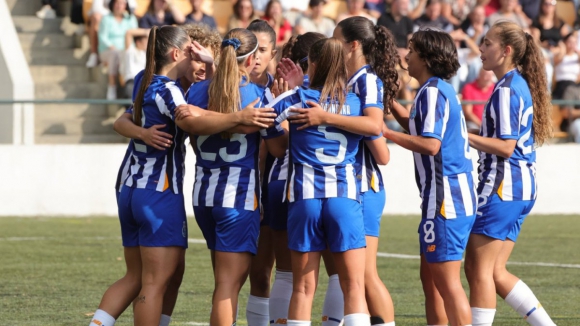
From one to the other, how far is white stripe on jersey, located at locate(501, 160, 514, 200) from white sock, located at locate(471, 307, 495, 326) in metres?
0.68

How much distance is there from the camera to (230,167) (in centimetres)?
566

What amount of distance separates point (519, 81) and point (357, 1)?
11.4 metres

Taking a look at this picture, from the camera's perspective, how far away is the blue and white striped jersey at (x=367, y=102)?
18.5 feet

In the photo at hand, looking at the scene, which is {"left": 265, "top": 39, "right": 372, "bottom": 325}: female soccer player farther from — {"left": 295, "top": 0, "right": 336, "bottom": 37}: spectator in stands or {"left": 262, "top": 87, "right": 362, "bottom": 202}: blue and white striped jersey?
{"left": 295, "top": 0, "right": 336, "bottom": 37}: spectator in stands

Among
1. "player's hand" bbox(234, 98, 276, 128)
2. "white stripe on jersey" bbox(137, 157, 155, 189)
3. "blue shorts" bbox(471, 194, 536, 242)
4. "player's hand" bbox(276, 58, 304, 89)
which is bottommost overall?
"blue shorts" bbox(471, 194, 536, 242)

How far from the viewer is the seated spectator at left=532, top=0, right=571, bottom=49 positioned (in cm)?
1841

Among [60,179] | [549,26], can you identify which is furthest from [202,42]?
[549,26]

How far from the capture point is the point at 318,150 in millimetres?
5535

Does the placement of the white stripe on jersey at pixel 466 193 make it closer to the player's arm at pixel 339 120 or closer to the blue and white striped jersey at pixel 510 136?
the blue and white striped jersey at pixel 510 136

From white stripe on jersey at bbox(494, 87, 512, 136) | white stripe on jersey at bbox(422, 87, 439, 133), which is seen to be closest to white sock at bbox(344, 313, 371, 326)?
white stripe on jersey at bbox(422, 87, 439, 133)

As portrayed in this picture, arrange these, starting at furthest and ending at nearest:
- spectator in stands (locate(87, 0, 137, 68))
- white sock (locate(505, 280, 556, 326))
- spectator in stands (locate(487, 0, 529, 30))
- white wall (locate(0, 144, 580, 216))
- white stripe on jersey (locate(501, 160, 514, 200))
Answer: spectator in stands (locate(487, 0, 529, 30)) → spectator in stands (locate(87, 0, 137, 68)) → white wall (locate(0, 144, 580, 216)) → white sock (locate(505, 280, 556, 326)) → white stripe on jersey (locate(501, 160, 514, 200))

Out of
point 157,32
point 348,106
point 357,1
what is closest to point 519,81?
point 348,106

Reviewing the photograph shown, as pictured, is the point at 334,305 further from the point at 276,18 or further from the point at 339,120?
the point at 276,18

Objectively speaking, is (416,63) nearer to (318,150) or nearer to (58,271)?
(318,150)
